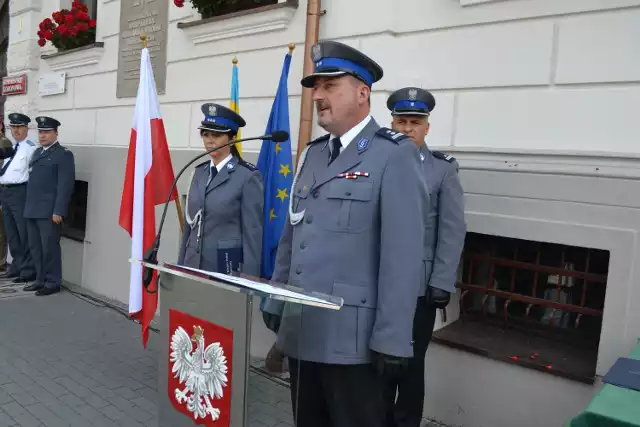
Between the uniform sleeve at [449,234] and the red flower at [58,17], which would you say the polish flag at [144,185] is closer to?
the uniform sleeve at [449,234]

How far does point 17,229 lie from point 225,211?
4442 millimetres

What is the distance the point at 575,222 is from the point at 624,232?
0.73 feet

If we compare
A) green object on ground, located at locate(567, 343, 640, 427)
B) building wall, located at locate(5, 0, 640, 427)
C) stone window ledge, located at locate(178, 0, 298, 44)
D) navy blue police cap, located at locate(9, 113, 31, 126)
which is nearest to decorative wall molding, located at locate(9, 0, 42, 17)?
navy blue police cap, located at locate(9, 113, 31, 126)

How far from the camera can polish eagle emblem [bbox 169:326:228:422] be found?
1.80 m

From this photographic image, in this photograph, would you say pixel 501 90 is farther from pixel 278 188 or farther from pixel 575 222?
pixel 278 188

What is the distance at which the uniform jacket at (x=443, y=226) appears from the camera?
2605 mm

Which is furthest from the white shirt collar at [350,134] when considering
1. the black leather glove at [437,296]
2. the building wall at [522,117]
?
the black leather glove at [437,296]

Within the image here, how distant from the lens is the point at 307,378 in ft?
6.30

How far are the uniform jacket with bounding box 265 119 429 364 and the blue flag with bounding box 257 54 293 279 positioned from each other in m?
1.81

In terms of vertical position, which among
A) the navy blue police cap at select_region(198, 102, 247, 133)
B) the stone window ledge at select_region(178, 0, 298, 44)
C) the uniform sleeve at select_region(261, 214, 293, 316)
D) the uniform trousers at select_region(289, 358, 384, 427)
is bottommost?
the uniform trousers at select_region(289, 358, 384, 427)

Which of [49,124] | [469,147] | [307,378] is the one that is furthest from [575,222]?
[49,124]

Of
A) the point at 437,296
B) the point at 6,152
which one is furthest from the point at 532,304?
the point at 6,152

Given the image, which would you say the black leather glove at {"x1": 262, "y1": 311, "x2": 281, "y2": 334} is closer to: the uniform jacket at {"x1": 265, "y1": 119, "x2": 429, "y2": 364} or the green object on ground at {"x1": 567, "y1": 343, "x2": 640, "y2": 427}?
the uniform jacket at {"x1": 265, "y1": 119, "x2": 429, "y2": 364}

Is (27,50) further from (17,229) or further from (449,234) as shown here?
(449,234)
